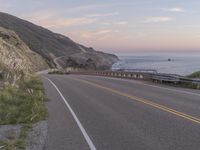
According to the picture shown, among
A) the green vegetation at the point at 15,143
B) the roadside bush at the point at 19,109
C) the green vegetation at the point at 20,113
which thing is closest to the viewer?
the green vegetation at the point at 15,143

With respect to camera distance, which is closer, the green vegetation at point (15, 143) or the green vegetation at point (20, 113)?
the green vegetation at point (15, 143)

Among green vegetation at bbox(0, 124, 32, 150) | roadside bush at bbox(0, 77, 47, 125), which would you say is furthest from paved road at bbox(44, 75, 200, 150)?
green vegetation at bbox(0, 124, 32, 150)

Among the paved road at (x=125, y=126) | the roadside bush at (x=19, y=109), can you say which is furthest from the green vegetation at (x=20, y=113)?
the paved road at (x=125, y=126)

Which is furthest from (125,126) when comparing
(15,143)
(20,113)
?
(20,113)

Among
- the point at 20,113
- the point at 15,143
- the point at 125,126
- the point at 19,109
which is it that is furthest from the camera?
the point at 19,109

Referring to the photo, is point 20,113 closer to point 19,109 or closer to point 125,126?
point 19,109

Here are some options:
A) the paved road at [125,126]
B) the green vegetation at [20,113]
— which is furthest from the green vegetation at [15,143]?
the paved road at [125,126]

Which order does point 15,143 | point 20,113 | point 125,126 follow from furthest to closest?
1. point 20,113
2. point 125,126
3. point 15,143

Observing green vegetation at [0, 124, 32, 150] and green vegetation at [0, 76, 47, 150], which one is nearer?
green vegetation at [0, 124, 32, 150]

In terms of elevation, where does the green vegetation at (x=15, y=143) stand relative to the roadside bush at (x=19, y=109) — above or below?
below

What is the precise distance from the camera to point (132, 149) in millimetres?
9969

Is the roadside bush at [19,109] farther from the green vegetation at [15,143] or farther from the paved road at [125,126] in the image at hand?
the green vegetation at [15,143]

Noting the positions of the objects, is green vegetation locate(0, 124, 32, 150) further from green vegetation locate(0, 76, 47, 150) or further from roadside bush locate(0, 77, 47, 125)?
roadside bush locate(0, 77, 47, 125)

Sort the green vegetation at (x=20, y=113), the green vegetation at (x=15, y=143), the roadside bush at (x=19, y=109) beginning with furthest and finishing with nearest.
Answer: the roadside bush at (x=19, y=109)
the green vegetation at (x=20, y=113)
the green vegetation at (x=15, y=143)
